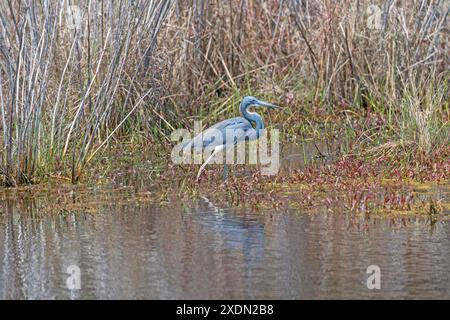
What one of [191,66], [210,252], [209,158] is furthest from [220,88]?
[210,252]

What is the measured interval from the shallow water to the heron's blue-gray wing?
4.52 ft

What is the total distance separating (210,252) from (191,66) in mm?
4612

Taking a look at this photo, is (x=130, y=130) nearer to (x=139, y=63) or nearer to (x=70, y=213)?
(x=139, y=63)

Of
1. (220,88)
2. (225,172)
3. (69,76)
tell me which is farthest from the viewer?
(220,88)

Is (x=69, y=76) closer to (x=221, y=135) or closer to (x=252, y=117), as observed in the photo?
(x=221, y=135)

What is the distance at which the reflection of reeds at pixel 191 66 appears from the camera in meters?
8.54

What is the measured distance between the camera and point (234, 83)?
11.3 meters

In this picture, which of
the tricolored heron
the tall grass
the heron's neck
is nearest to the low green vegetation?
the tall grass

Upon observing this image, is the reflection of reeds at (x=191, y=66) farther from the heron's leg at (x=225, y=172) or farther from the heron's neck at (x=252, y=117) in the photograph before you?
the heron's leg at (x=225, y=172)

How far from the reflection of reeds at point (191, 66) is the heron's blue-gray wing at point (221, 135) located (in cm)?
64

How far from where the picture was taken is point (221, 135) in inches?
375

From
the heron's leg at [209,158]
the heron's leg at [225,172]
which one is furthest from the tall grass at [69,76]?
the heron's leg at [225,172]

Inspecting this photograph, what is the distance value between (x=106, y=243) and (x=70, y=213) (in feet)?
3.30
